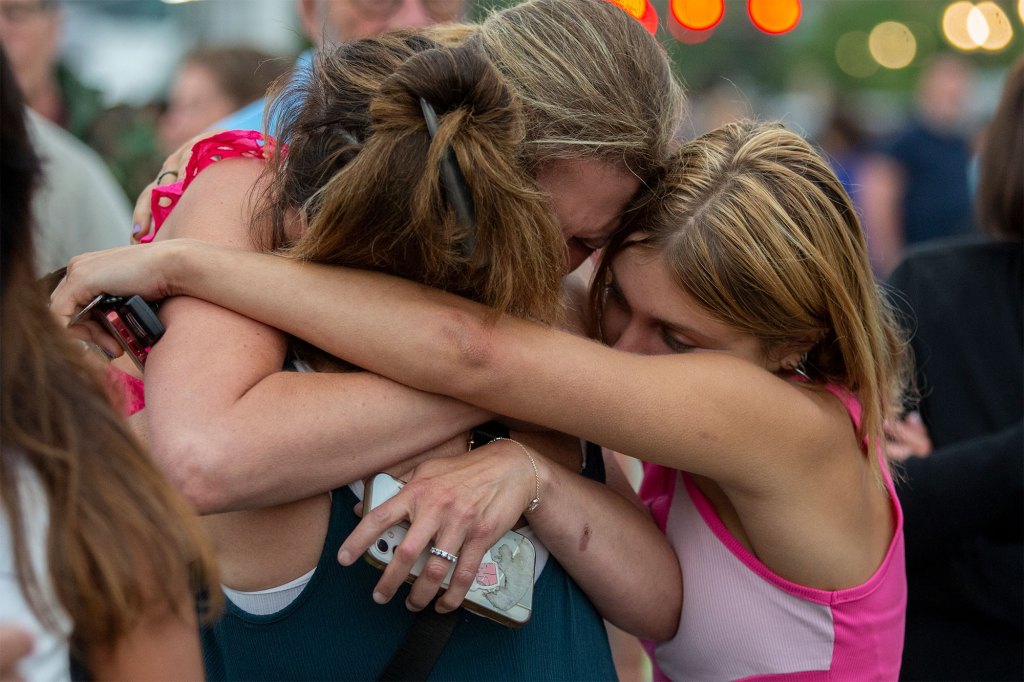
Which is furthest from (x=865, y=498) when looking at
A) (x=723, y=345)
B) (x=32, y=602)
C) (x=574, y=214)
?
(x=32, y=602)

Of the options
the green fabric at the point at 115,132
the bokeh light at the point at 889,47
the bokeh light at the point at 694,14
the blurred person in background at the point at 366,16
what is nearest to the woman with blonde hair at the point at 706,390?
the blurred person in background at the point at 366,16

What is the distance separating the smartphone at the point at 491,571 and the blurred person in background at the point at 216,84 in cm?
326

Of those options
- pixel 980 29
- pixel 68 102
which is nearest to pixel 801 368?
pixel 68 102

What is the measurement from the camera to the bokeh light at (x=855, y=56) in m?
24.6

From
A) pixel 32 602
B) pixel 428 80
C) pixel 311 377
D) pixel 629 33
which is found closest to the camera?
pixel 32 602

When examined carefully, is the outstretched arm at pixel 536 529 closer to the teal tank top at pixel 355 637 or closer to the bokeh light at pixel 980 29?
the teal tank top at pixel 355 637

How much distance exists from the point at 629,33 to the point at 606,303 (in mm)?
487

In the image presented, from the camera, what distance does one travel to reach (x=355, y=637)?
4.84 feet

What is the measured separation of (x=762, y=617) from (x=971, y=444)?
2.43 feet

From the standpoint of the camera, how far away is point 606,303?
74.0 inches

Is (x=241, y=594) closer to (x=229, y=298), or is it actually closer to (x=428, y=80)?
(x=229, y=298)

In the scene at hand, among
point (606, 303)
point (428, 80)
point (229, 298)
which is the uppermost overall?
point (428, 80)

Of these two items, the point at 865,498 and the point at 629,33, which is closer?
the point at 629,33

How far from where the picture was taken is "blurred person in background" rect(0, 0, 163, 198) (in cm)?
405
